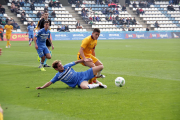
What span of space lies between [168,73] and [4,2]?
3913cm

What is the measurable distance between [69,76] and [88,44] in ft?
4.24

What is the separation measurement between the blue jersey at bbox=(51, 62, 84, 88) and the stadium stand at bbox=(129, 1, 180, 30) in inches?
1835

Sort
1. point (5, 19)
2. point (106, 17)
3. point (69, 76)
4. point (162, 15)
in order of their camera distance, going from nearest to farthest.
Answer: point (69, 76), point (5, 19), point (106, 17), point (162, 15)

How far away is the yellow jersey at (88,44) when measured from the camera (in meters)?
7.88

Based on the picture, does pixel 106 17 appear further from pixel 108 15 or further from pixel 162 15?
pixel 162 15

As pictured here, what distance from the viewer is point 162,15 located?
54938mm

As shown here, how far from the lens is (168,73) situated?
989 centimetres

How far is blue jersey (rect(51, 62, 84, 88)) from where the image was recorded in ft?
23.4

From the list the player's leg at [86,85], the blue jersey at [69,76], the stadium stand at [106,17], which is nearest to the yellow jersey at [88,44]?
the blue jersey at [69,76]

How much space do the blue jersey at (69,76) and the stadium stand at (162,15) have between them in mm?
46603

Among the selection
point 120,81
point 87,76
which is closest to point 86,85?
point 87,76

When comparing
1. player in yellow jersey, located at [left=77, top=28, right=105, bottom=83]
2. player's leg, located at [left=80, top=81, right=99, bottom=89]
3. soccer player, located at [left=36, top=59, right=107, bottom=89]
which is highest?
player in yellow jersey, located at [left=77, top=28, right=105, bottom=83]

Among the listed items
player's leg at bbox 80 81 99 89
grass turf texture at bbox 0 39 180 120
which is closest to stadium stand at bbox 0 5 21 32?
grass turf texture at bbox 0 39 180 120

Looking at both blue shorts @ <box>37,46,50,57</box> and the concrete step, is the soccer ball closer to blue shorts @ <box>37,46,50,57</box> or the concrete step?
blue shorts @ <box>37,46,50,57</box>
